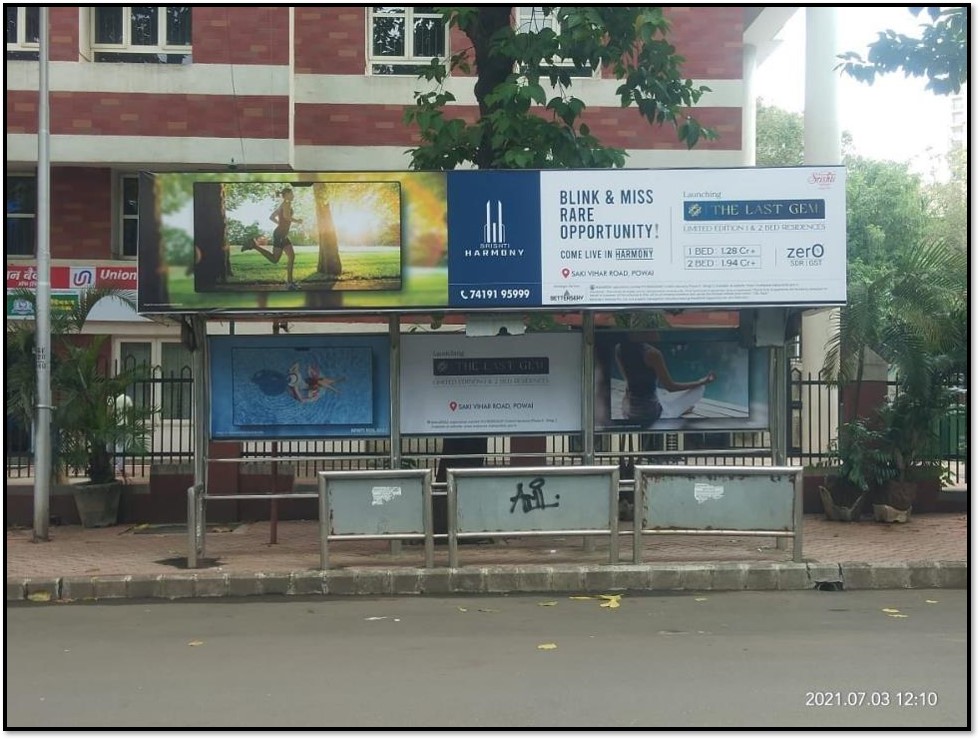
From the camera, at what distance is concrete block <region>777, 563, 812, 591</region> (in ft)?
30.8

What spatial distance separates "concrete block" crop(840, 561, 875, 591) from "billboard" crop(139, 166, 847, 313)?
8.62ft

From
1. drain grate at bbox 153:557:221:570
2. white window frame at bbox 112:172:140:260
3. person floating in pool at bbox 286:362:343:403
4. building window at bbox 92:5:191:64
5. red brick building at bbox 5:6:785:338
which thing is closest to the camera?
drain grate at bbox 153:557:221:570

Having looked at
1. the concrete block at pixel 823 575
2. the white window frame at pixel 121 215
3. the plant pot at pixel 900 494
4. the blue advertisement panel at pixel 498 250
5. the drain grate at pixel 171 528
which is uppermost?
the white window frame at pixel 121 215

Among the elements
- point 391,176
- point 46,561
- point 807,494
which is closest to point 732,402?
point 807,494

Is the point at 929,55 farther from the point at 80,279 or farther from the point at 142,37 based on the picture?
the point at 80,279

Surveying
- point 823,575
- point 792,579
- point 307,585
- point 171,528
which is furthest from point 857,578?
point 171,528

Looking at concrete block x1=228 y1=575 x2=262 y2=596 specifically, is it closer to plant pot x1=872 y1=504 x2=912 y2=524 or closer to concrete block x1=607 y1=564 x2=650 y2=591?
concrete block x1=607 y1=564 x2=650 y2=591

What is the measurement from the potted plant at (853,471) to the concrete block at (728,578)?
11.6ft

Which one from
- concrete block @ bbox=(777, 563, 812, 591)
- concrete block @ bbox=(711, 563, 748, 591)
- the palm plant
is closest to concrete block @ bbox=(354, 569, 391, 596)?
concrete block @ bbox=(711, 563, 748, 591)

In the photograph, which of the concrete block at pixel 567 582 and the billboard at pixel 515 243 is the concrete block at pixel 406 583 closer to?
the concrete block at pixel 567 582

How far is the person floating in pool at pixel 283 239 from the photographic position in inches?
392

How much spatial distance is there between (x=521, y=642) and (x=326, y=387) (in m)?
4.56

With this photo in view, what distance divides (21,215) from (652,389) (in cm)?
1364

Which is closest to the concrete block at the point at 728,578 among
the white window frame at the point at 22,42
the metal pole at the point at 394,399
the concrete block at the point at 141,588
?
the metal pole at the point at 394,399
